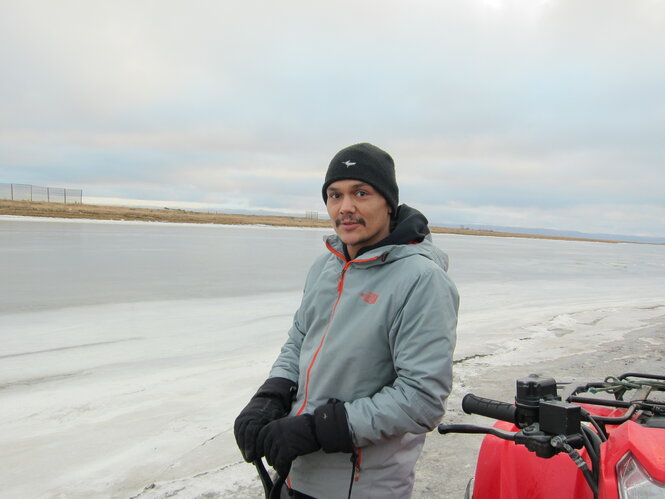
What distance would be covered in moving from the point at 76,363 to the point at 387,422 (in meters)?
4.71

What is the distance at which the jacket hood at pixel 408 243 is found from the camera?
1877mm

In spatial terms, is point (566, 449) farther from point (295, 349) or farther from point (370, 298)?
point (295, 349)

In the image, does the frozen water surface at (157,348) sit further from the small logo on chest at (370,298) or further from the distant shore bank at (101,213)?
the distant shore bank at (101,213)

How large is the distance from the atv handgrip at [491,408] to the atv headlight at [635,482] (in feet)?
0.90

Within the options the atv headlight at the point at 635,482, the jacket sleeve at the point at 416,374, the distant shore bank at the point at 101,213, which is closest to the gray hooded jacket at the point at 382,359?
the jacket sleeve at the point at 416,374

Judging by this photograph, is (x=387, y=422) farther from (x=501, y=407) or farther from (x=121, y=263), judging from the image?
(x=121, y=263)

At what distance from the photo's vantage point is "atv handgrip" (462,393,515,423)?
1.47m

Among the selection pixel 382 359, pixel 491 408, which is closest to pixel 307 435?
pixel 382 359

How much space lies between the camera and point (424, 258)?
1.83m

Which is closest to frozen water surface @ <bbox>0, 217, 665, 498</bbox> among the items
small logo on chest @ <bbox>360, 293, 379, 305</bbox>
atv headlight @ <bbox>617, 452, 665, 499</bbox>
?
small logo on chest @ <bbox>360, 293, 379, 305</bbox>

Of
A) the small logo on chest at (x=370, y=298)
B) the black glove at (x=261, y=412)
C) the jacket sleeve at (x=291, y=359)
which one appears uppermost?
the small logo on chest at (x=370, y=298)

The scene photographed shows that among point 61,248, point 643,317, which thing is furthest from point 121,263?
point 643,317

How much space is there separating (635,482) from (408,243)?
0.99m

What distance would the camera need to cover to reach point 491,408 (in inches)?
59.6
